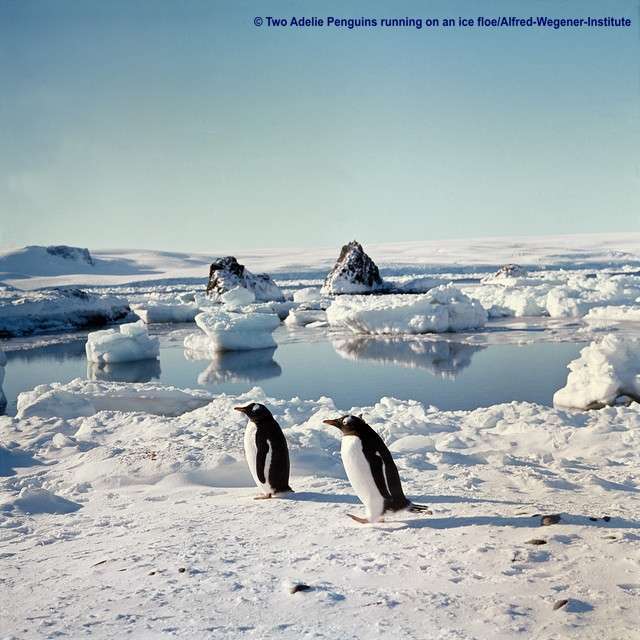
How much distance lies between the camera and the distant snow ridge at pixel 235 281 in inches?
1271

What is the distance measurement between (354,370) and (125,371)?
4924 mm

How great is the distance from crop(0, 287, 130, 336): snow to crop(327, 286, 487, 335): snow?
32.2 ft

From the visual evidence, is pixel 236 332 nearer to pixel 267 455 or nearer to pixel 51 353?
pixel 51 353

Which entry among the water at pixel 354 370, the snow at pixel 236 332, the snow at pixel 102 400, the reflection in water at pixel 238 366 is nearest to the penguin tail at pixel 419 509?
the water at pixel 354 370

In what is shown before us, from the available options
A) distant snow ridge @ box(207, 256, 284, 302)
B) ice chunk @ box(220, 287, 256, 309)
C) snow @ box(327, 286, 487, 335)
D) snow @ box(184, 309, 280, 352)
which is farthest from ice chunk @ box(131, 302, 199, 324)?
snow @ box(184, 309, 280, 352)

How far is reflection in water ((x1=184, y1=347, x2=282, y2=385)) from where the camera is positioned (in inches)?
527

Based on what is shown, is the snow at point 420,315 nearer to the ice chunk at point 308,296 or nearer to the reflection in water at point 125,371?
the reflection in water at point 125,371

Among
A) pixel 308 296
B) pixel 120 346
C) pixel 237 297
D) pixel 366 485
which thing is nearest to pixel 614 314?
pixel 308 296

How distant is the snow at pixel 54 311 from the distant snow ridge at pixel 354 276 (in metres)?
12.6

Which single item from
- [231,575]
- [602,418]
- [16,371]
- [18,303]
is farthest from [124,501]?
[18,303]

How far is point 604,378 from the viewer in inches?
360

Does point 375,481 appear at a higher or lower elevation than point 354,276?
lower

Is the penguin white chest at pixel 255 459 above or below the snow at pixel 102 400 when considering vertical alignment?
above

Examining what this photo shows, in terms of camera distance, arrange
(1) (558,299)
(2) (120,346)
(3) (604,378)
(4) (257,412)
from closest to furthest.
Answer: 1. (4) (257,412)
2. (3) (604,378)
3. (2) (120,346)
4. (1) (558,299)
